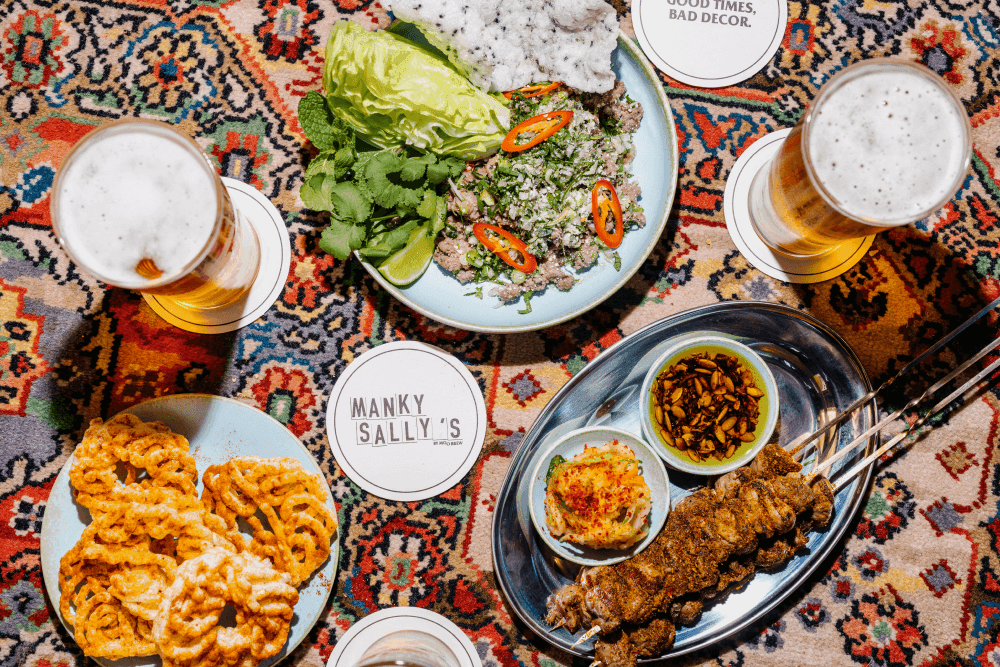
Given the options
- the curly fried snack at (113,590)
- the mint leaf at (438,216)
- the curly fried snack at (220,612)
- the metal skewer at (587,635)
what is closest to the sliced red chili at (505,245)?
the mint leaf at (438,216)

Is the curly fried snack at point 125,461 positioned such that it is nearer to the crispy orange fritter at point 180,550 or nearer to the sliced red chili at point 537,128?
the crispy orange fritter at point 180,550

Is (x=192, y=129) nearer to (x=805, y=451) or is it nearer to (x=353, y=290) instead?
(x=353, y=290)

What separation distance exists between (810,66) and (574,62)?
3.93ft

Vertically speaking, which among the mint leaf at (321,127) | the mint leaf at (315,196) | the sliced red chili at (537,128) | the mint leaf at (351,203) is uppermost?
the sliced red chili at (537,128)

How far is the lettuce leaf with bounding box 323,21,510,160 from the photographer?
90.7 inches

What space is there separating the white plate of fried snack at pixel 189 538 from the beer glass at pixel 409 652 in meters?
0.30

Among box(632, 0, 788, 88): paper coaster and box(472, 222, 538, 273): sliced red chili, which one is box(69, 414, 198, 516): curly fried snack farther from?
box(632, 0, 788, 88): paper coaster

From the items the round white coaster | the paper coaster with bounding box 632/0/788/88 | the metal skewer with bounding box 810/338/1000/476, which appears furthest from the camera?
the paper coaster with bounding box 632/0/788/88

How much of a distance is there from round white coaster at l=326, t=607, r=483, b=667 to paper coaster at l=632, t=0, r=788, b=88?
Result: 2594mm

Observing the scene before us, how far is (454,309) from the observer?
8.29 ft

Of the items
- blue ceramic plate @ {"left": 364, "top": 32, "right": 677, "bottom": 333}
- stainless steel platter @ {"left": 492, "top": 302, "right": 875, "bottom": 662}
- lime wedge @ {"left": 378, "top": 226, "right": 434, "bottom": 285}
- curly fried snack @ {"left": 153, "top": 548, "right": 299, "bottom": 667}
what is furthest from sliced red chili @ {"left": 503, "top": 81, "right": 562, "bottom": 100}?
curly fried snack @ {"left": 153, "top": 548, "right": 299, "bottom": 667}

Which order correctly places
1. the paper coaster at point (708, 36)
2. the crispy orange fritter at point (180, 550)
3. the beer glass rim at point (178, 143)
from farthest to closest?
1. the paper coaster at point (708, 36)
2. the crispy orange fritter at point (180, 550)
3. the beer glass rim at point (178, 143)

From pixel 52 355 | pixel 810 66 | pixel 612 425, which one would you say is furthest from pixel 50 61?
pixel 810 66

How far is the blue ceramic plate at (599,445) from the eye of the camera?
8.04 ft
